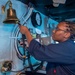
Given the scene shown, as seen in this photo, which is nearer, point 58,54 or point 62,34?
point 58,54

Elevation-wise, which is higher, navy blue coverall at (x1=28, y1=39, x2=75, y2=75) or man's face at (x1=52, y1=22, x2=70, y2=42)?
man's face at (x1=52, y1=22, x2=70, y2=42)

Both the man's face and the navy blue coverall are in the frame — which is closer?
the navy blue coverall

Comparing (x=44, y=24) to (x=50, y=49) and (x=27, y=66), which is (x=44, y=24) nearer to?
(x=27, y=66)

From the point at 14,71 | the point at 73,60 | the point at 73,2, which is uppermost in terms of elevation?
the point at 73,2

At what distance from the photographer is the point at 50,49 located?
1.37m

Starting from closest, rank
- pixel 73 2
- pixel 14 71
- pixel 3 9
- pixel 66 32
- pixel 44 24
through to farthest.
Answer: pixel 66 32
pixel 3 9
pixel 14 71
pixel 73 2
pixel 44 24

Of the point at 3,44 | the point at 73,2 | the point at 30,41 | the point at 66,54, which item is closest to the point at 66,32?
the point at 66,54

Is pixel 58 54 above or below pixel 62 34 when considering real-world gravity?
below

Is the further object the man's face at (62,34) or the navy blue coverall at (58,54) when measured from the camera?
the man's face at (62,34)

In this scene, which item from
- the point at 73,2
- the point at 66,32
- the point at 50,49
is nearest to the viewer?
the point at 50,49

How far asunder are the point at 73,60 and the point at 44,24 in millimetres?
2133

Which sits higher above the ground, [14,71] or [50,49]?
[50,49]

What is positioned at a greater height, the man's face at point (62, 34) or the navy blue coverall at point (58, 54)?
the man's face at point (62, 34)

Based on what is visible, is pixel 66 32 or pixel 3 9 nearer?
pixel 66 32
